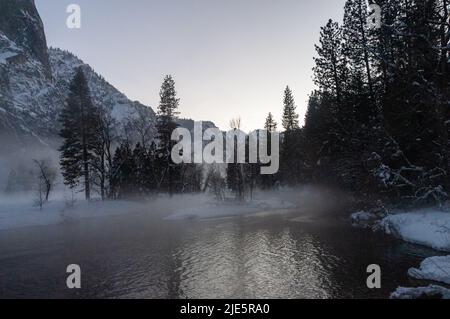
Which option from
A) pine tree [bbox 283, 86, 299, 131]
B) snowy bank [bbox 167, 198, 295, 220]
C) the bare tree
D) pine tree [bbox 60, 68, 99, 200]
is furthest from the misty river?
pine tree [bbox 283, 86, 299, 131]

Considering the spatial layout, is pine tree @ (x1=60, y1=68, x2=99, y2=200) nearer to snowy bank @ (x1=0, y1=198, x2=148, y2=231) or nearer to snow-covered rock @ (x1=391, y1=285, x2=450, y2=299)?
snowy bank @ (x1=0, y1=198, x2=148, y2=231)

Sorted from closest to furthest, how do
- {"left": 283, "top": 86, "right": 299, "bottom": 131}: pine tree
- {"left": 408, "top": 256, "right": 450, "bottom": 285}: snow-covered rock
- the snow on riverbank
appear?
{"left": 408, "top": 256, "right": 450, "bottom": 285}: snow-covered rock
the snow on riverbank
{"left": 283, "top": 86, "right": 299, "bottom": 131}: pine tree

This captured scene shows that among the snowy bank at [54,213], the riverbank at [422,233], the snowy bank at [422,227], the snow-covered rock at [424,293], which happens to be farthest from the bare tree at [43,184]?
the snow-covered rock at [424,293]

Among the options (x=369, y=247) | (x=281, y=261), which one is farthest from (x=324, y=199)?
(x=281, y=261)

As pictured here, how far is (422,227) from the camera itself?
23.6 metres

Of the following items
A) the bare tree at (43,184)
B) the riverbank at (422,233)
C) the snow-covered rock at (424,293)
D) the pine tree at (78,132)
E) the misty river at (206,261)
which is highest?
the pine tree at (78,132)

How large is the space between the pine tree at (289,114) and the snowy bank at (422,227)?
170 feet

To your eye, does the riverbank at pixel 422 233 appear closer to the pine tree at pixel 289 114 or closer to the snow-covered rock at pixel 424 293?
the snow-covered rock at pixel 424 293

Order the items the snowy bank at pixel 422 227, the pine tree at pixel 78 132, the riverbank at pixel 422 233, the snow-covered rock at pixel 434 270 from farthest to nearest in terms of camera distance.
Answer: the pine tree at pixel 78 132 < the snowy bank at pixel 422 227 < the snow-covered rock at pixel 434 270 < the riverbank at pixel 422 233

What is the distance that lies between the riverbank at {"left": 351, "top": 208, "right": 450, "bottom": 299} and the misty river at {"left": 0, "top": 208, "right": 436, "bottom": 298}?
727 millimetres

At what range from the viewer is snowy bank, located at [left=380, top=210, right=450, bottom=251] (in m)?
21.0

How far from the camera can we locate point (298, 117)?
3120 inches

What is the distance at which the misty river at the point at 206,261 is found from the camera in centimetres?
1585
